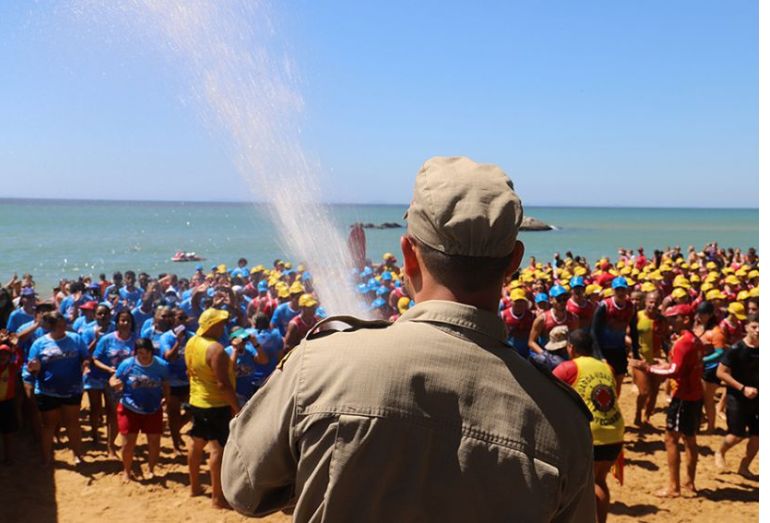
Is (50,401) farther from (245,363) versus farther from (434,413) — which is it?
(434,413)

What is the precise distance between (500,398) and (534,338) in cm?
813

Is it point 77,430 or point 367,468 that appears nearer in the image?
point 367,468

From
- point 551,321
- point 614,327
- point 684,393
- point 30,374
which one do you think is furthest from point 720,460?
point 30,374

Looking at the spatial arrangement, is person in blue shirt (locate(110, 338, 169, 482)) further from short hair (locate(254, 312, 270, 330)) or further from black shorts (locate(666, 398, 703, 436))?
black shorts (locate(666, 398, 703, 436))

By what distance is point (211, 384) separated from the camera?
6.93 metres

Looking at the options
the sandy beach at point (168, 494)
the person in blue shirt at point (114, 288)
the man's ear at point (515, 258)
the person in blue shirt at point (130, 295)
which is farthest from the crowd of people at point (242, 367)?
the man's ear at point (515, 258)

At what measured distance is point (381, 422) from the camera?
1351mm

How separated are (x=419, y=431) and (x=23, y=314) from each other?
10964 mm

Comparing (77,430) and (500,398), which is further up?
(500,398)

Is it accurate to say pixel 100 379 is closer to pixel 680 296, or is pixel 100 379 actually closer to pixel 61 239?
pixel 680 296
